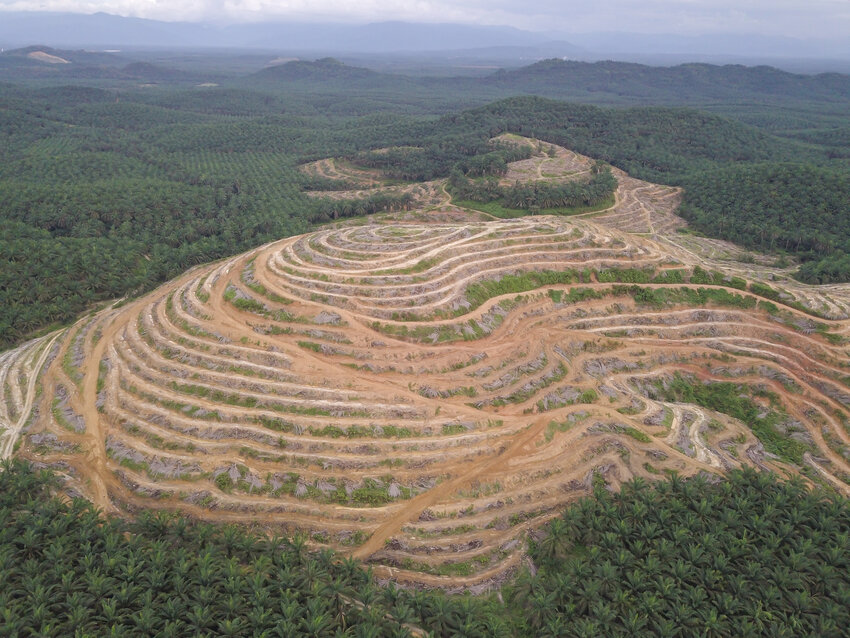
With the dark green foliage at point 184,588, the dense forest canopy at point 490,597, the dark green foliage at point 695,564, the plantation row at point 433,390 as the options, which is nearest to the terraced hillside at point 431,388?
the plantation row at point 433,390

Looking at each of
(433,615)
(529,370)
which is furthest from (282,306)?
(433,615)

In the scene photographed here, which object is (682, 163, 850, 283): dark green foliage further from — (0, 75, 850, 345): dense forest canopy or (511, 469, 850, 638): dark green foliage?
(511, 469, 850, 638): dark green foliage

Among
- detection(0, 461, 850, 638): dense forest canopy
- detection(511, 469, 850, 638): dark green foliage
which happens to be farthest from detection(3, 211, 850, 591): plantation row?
detection(0, 461, 850, 638): dense forest canopy

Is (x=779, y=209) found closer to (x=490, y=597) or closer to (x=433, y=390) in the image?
(x=433, y=390)

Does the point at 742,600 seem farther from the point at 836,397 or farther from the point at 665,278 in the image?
the point at 665,278

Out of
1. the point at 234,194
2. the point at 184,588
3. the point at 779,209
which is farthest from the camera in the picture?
the point at 234,194

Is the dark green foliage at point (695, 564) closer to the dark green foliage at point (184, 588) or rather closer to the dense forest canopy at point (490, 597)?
the dense forest canopy at point (490, 597)

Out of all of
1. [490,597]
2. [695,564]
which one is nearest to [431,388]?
[490,597]
